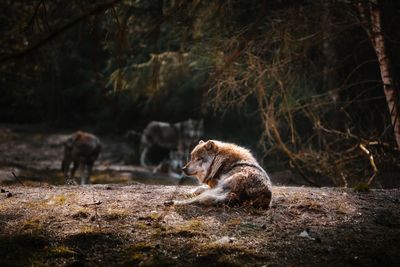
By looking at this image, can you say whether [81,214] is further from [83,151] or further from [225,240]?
[83,151]

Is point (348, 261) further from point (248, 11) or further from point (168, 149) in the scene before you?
point (168, 149)

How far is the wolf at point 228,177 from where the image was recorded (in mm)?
6430

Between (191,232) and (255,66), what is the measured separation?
21.3 feet

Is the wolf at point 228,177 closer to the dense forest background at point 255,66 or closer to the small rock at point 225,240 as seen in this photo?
the dense forest background at point 255,66

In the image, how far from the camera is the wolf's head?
741 centimetres

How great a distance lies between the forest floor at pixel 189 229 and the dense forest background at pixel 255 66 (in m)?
1.46

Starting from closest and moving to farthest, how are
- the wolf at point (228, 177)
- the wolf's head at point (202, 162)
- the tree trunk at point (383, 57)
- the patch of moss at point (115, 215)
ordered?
1. the patch of moss at point (115, 215)
2. the wolf at point (228, 177)
3. the wolf's head at point (202, 162)
4. the tree trunk at point (383, 57)

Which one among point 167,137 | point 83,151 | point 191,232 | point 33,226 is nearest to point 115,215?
point 33,226

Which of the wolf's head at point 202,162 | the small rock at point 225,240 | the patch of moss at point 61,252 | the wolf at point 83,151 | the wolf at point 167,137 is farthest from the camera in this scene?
the wolf at point 167,137

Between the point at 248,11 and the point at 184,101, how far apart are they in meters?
9.31

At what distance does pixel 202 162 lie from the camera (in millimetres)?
7445

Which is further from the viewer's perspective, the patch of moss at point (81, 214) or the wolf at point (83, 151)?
the wolf at point (83, 151)

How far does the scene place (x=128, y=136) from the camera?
24.1 metres

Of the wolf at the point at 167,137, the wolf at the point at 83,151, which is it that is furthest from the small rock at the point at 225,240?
the wolf at the point at 167,137
